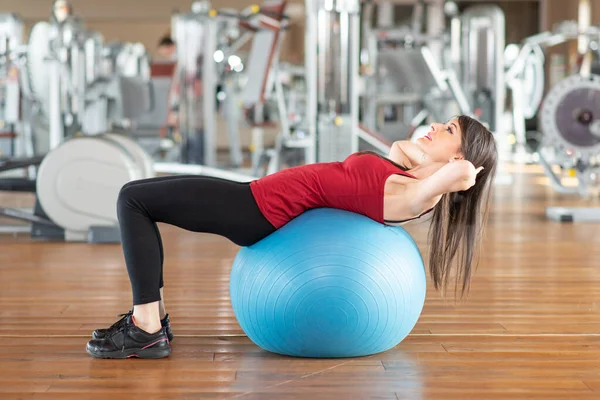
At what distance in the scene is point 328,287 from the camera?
2.23 m

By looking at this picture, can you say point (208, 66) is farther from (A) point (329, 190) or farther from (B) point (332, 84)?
(A) point (329, 190)

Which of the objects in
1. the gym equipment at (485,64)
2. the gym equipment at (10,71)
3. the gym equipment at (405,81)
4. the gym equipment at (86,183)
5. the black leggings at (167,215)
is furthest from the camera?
the gym equipment at (405,81)

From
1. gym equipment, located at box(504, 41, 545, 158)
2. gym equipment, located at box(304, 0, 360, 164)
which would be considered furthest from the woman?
gym equipment, located at box(504, 41, 545, 158)

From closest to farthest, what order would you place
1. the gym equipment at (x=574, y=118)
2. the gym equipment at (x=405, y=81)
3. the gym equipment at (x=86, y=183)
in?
1. the gym equipment at (x=86, y=183)
2. the gym equipment at (x=574, y=118)
3. the gym equipment at (x=405, y=81)

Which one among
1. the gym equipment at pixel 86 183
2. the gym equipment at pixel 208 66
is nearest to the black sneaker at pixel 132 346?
the gym equipment at pixel 86 183

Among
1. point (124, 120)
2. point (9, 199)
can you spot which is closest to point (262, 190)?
point (9, 199)

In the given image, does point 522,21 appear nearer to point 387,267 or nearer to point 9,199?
point 9,199

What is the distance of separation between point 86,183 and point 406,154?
2.53 meters

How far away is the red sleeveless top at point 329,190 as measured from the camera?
7.73 ft

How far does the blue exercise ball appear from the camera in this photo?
7.34 ft

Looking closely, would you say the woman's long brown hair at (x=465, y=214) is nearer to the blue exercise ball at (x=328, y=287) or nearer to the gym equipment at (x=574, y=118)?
the blue exercise ball at (x=328, y=287)

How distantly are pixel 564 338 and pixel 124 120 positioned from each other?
730 cm

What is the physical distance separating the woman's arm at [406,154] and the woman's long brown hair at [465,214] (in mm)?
49

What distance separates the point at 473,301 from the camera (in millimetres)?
3225
